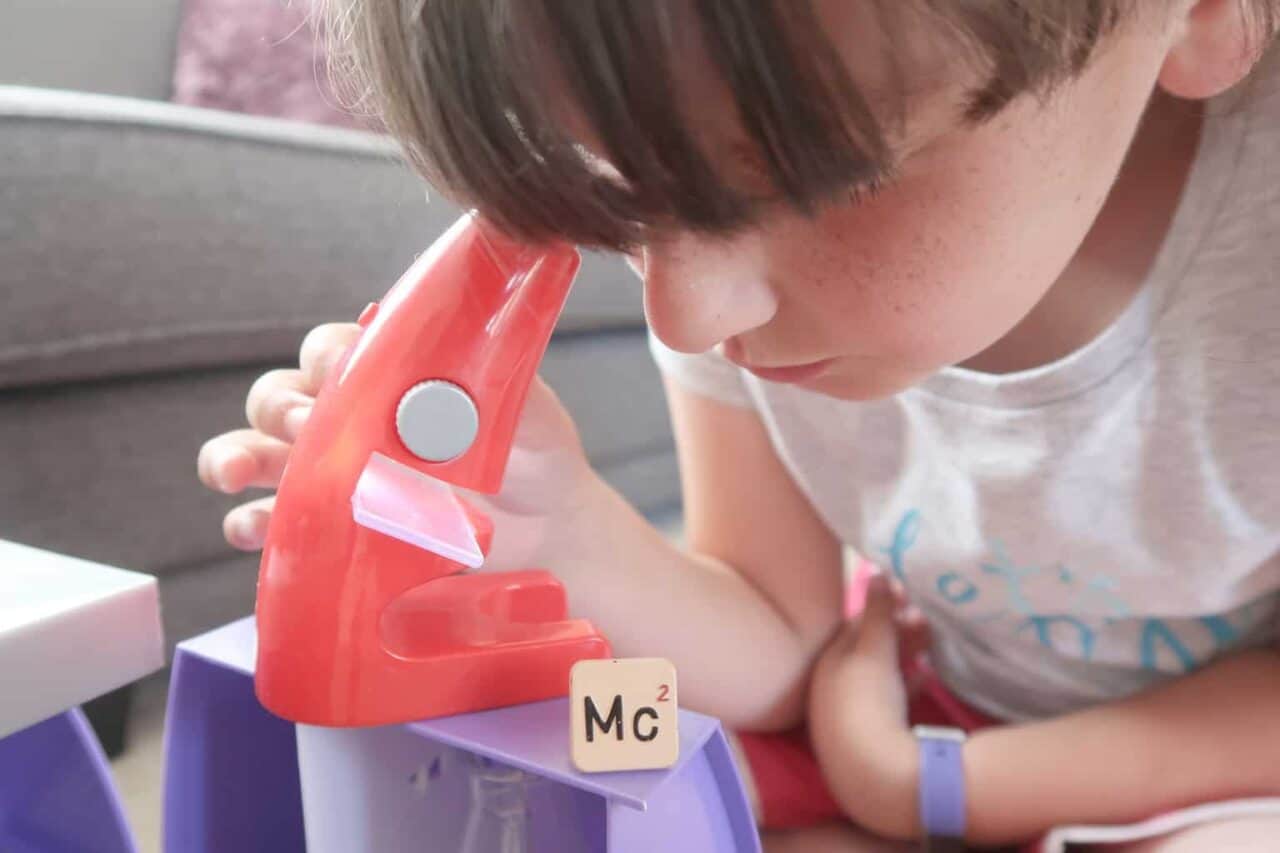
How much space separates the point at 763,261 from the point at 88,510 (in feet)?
1.97

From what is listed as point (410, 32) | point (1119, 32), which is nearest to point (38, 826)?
point (410, 32)

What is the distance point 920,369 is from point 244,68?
1106mm

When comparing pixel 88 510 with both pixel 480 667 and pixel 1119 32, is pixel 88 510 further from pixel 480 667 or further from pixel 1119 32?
pixel 1119 32

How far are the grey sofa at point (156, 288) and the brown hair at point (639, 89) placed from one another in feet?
1.17

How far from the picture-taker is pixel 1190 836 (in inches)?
18.6

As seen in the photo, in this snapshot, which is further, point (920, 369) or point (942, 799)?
point (942, 799)

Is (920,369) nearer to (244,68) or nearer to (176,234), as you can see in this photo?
(176,234)

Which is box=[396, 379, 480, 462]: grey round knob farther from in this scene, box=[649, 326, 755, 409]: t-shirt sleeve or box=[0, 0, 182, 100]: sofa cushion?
box=[0, 0, 182, 100]: sofa cushion

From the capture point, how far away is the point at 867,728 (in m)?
0.54

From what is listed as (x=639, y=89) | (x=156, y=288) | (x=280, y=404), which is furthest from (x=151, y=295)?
(x=639, y=89)

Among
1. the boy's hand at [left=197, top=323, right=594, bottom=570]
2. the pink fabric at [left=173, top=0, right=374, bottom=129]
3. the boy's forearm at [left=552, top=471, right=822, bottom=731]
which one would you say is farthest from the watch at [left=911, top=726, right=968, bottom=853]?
the pink fabric at [left=173, top=0, right=374, bottom=129]

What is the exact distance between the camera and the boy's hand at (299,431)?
1.27 feet

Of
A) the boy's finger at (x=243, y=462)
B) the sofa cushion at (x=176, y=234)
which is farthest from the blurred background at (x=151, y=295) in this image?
the boy's finger at (x=243, y=462)

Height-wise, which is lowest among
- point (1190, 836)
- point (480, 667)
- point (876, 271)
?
point (1190, 836)
